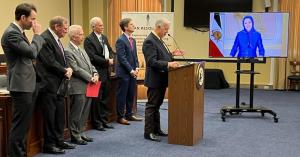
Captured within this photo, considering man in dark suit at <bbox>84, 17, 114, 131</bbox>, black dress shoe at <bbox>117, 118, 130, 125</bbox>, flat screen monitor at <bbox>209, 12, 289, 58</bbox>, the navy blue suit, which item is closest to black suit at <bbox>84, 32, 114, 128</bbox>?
man in dark suit at <bbox>84, 17, 114, 131</bbox>

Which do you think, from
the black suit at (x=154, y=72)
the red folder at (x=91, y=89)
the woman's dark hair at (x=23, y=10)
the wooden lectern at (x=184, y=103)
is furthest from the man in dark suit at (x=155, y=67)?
the woman's dark hair at (x=23, y=10)

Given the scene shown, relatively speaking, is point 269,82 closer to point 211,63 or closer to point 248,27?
point 211,63

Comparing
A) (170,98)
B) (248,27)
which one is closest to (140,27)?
(248,27)

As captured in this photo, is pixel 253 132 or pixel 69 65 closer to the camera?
pixel 69 65

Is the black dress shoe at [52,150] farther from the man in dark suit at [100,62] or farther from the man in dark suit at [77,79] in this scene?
the man in dark suit at [100,62]

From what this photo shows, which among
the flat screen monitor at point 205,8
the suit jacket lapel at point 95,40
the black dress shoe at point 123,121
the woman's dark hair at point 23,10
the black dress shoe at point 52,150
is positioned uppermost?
the flat screen monitor at point 205,8

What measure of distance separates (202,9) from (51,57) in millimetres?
6255

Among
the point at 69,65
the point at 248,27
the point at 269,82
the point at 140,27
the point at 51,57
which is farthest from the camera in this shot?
the point at 269,82

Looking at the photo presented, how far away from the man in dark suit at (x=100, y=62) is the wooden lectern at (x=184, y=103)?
1085mm

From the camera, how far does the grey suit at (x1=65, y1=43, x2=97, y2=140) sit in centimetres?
418

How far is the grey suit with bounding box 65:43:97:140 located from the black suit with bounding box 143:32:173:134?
653 mm

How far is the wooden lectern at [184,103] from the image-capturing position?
418 centimetres

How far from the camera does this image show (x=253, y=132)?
5012 mm

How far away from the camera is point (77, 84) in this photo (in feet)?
13.9
